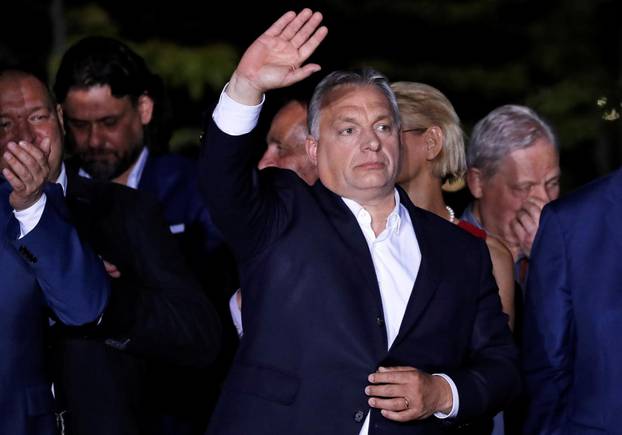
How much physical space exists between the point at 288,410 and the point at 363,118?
924 mm

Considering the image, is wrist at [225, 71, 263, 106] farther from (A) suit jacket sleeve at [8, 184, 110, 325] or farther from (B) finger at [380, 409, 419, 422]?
(B) finger at [380, 409, 419, 422]

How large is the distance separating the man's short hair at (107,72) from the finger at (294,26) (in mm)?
2047

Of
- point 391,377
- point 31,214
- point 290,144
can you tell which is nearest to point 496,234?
point 290,144

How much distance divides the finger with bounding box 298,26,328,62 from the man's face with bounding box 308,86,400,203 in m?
0.33

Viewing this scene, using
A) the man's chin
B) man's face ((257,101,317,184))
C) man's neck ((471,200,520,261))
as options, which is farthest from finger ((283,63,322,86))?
the man's chin

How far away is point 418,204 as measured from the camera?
5516 millimetres

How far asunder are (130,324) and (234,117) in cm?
78

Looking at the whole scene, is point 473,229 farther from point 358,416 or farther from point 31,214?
point 31,214

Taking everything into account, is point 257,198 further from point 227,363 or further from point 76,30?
point 76,30

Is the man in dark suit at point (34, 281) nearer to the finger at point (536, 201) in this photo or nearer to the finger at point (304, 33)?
the finger at point (304, 33)

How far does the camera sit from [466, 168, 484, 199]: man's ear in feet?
19.9

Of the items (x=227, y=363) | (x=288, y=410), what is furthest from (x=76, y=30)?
(x=288, y=410)

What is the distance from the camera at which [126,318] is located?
459 centimetres

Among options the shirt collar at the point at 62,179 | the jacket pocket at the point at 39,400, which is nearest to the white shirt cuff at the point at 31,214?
the jacket pocket at the point at 39,400
